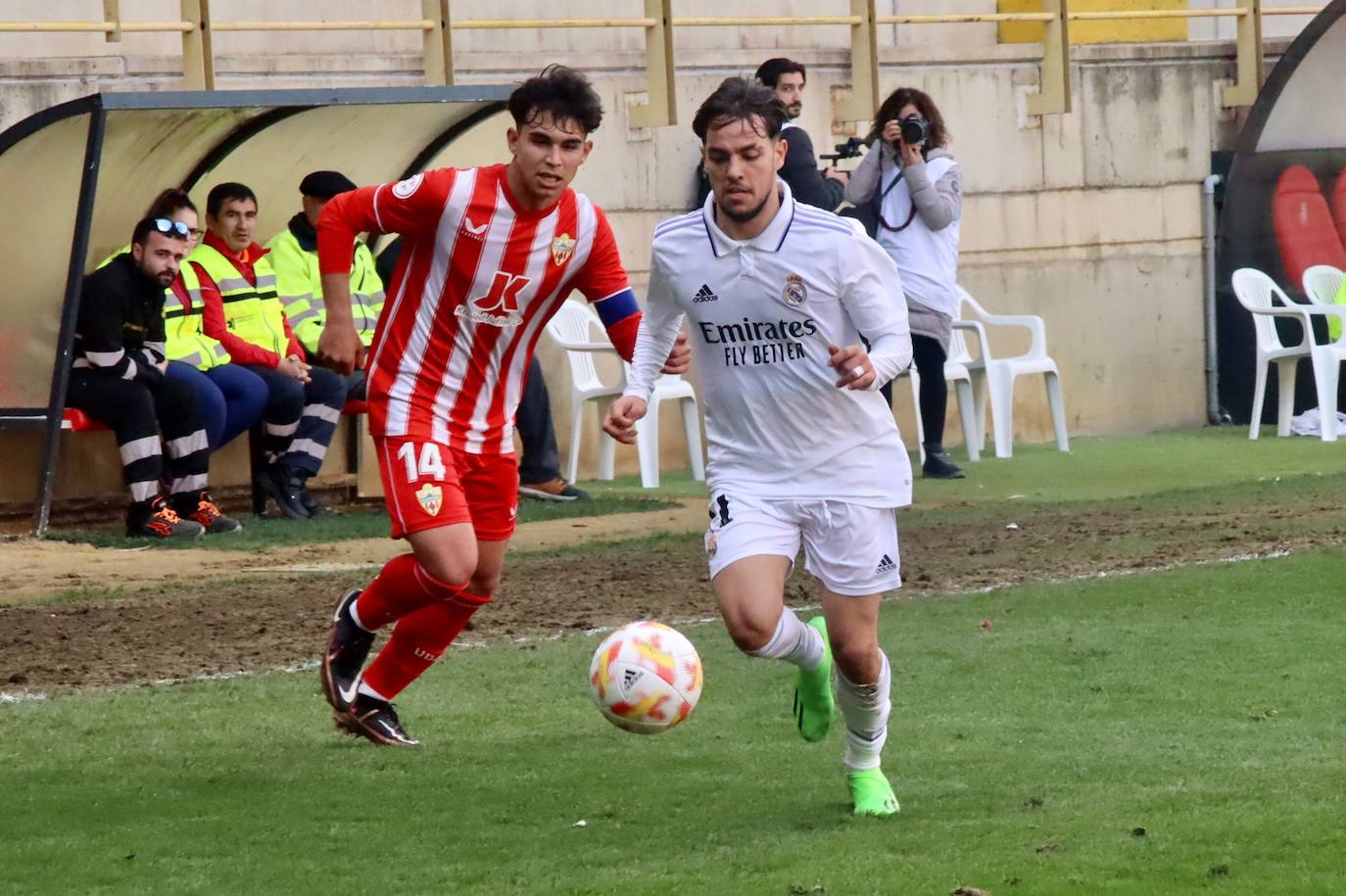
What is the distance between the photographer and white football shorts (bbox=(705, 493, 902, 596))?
5531mm

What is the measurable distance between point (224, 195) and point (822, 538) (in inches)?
284

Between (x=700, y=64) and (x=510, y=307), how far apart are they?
385 inches

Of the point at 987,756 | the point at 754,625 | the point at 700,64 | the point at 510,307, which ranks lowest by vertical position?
the point at 987,756

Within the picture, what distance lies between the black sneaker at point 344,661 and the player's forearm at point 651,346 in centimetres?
123

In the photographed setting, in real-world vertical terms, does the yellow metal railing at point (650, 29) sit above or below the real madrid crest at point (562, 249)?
above

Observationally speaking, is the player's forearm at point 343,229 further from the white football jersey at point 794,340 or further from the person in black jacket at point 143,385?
the person in black jacket at point 143,385

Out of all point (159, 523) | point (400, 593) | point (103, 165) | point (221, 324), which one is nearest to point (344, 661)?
point (400, 593)

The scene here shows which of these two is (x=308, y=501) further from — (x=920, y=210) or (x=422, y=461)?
(x=422, y=461)

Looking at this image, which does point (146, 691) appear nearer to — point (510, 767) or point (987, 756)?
point (510, 767)

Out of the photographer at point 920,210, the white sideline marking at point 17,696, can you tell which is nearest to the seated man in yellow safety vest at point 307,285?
the photographer at point 920,210

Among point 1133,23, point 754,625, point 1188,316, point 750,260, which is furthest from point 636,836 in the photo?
point 1133,23

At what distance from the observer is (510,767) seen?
20.3ft

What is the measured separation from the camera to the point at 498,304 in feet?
21.0

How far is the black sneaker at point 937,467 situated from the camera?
13677 millimetres
